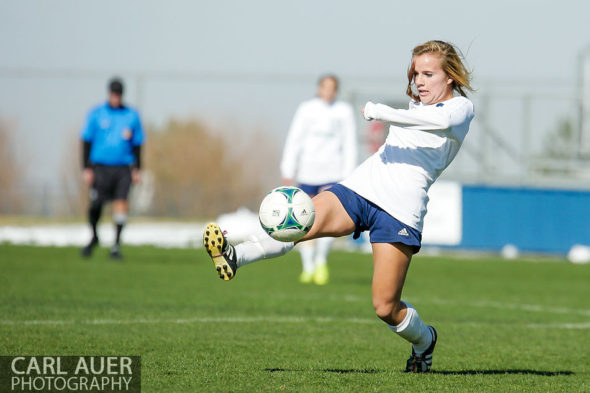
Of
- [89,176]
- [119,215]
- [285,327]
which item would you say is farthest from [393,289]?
[89,176]

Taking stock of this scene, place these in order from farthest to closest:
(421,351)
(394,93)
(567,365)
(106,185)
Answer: (394,93)
(106,185)
(567,365)
(421,351)

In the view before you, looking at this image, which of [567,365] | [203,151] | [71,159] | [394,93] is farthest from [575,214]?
[567,365]

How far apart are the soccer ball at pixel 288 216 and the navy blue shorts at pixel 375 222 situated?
0.25m

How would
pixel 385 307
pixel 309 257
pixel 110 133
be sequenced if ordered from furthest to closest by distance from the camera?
1. pixel 110 133
2. pixel 309 257
3. pixel 385 307

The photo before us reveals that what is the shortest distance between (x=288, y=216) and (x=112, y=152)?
359 inches

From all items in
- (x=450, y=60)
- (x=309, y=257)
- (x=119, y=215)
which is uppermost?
(x=450, y=60)

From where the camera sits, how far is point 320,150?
12258 millimetres

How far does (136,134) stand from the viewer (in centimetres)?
1434

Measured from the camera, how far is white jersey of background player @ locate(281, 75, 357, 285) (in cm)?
1218

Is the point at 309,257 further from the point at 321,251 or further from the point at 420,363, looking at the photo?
the point at 420,363

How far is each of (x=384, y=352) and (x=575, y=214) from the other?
13712 mm

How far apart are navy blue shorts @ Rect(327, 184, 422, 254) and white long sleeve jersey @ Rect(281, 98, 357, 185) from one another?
6.39 m

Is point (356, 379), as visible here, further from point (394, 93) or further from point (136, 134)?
point (394, 93)

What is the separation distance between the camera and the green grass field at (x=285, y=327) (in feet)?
18.1
